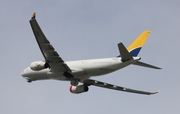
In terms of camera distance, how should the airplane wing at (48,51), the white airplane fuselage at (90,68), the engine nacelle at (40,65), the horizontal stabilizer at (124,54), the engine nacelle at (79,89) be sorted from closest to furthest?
the airplane wing at (48,51), the horizontal stabilizer at (124,54), the white airplane fuselage at (90,68), the engine nacelle at (40,65), the engine nacelle at (79,89)

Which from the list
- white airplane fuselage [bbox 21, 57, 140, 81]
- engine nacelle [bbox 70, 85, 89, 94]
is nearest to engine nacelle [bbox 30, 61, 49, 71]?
white airplane fuselage [bbox 21, 57, 140, 81]

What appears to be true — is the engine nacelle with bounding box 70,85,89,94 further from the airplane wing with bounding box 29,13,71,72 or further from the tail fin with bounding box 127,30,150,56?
the tail fin with bounding box 127,30,150,56

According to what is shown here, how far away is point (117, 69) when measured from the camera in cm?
5100

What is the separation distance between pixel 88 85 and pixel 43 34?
45.0ft

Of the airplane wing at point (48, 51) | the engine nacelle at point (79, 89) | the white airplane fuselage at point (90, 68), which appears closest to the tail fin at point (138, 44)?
the white airplane fuselage at point (90, 68)

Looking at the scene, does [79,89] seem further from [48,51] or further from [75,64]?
[48,51]

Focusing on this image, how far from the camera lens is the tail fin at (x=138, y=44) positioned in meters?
52.2

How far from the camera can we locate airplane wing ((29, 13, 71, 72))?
153ft

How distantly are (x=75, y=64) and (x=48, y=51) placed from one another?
493 cm

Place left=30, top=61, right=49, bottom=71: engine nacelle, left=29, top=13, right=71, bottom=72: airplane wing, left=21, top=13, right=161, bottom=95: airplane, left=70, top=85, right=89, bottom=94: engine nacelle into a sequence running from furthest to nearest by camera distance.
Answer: left=70, top=85, right=89, bottom=94: engine nacelle → left=30, top=61, right=49, bottom=71: engine nacelle → left=21, top=13, right=161, bottom=95: airplane → left=29, top=13, right=71, bottom=72: airplane wing

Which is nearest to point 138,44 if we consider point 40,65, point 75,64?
point 75,64

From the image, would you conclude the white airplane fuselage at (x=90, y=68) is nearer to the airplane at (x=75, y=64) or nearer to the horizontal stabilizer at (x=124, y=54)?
the airplane at (x=75, y=64)

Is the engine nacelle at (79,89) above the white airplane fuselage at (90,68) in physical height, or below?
below

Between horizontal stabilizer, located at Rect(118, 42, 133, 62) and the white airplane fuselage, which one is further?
the white airplane fuselage
